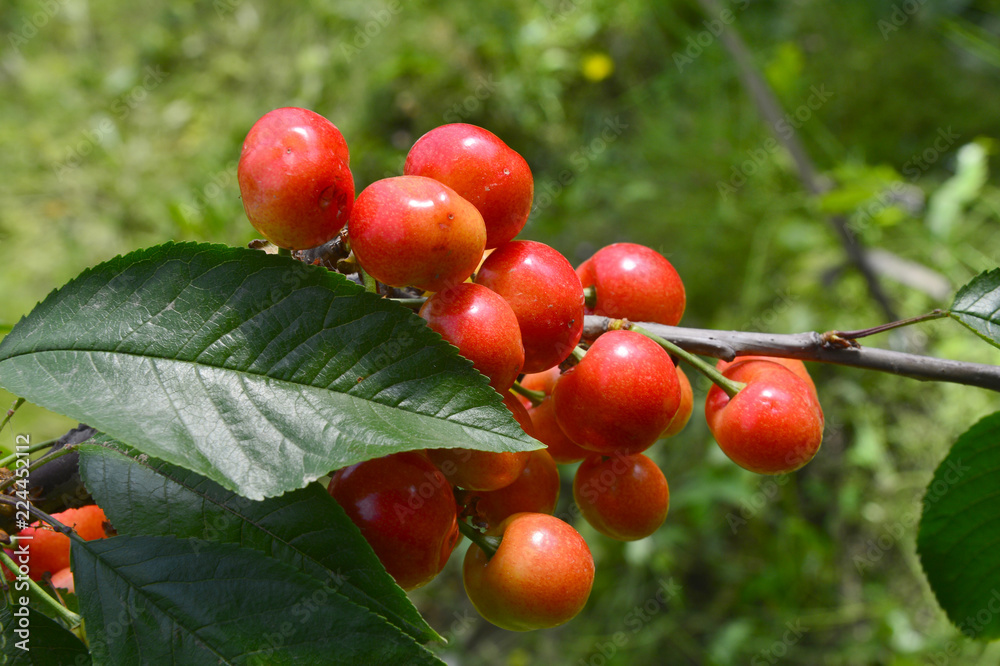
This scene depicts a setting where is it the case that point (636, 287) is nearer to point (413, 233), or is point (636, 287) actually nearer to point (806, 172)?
point (413, 233)

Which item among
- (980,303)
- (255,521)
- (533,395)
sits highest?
(255,521)

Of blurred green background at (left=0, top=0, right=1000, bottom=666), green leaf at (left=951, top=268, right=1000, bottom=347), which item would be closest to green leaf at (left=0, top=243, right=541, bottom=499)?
green leaf at (left=951, top=268, right=1000, bottom=347)

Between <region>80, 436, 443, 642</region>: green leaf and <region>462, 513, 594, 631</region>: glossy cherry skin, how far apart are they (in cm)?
7

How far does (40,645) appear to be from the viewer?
1.33ft

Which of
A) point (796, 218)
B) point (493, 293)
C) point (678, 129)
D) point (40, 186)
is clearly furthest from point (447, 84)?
point (493, 293)

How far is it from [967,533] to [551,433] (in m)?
0.42

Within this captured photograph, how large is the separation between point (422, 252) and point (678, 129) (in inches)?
71.7

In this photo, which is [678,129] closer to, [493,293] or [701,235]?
[701,235]

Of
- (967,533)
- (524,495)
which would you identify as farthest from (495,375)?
(967,533)

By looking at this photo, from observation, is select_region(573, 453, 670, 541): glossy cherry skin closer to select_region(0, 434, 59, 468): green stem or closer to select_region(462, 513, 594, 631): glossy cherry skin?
select_region(462, 513, 594, 631): glossy cherry skin

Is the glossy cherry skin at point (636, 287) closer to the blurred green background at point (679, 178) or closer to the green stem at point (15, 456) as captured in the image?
the green stem at point (15, 456)

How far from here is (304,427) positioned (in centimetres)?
37

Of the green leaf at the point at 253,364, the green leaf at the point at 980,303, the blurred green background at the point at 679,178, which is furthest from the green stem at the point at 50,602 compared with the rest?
the blurred green background at the point at 679,178

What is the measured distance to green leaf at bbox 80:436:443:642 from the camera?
0.40 meters
